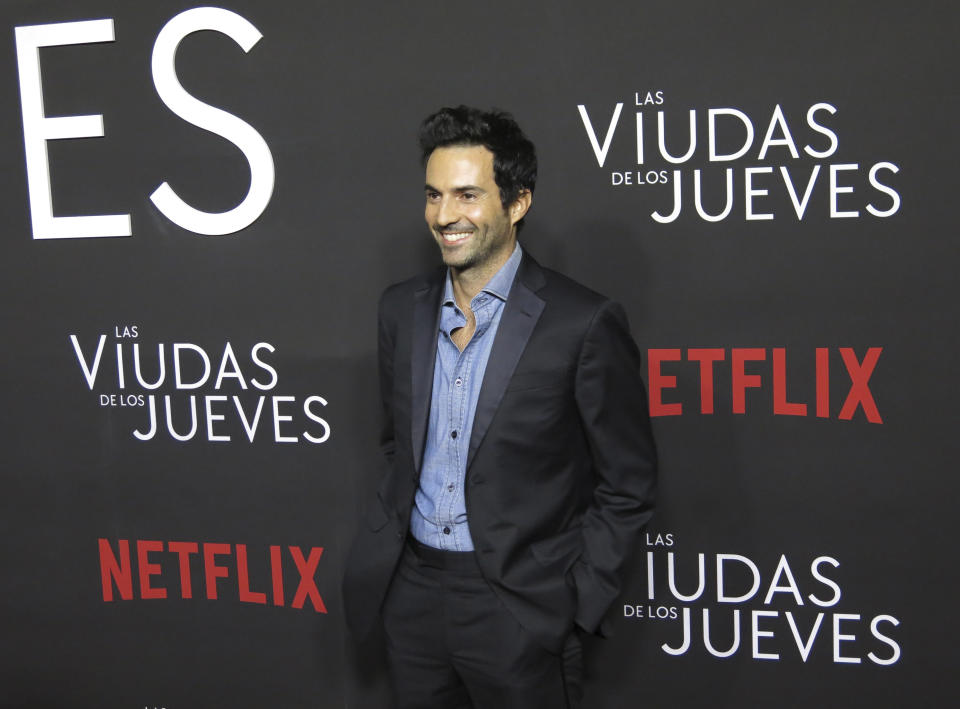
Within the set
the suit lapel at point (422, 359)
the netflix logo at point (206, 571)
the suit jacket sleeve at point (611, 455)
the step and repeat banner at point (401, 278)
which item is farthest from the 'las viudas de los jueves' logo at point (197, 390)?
the suit jacket sleeve at point (611, 455)

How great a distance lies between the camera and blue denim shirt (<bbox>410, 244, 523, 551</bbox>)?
1743 millimetres

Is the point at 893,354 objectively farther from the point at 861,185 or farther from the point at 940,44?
the point at 940,44

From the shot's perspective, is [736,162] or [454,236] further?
[736,162]

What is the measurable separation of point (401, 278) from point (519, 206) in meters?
0.70

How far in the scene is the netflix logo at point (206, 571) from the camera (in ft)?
8.44

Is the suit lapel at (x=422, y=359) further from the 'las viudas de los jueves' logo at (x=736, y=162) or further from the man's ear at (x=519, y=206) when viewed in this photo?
the 'las viudas de los jueves' logo at (x=736, y=162)

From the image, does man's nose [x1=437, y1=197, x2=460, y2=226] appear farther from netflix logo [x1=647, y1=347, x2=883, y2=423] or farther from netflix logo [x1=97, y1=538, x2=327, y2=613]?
netflix logo [x1=97, y1=538, x2=327, y2=613]

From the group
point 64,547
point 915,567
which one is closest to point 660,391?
point 915,567

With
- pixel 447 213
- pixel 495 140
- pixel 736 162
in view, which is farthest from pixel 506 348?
pixel 736 162

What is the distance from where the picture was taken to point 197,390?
257cm

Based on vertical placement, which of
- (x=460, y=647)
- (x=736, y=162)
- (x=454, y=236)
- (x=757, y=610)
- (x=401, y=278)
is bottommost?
(x=757, y=610)

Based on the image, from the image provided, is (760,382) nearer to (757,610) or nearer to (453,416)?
(757,610)

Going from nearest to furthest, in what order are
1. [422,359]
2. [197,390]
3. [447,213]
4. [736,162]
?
[447,213] → [422,359] → [736,162] → [197,390]

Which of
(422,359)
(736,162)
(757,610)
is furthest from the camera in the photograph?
(757,610)
